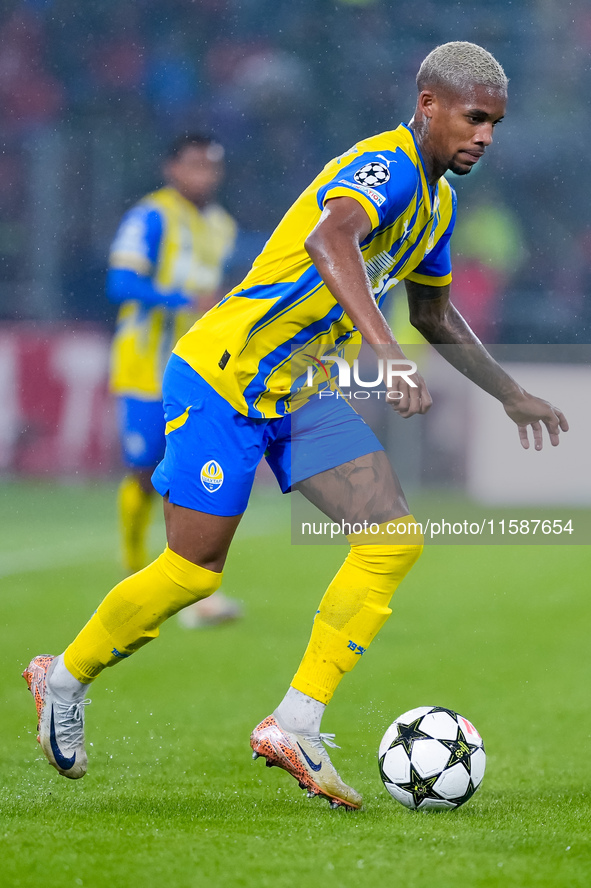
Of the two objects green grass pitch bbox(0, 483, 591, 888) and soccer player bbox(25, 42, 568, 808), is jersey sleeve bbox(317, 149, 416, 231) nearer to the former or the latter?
soccer player bbox(25, 42, 568, 808)

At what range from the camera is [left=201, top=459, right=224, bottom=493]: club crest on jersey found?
2.89 metres

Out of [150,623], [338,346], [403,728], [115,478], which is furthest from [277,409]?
[115,478]

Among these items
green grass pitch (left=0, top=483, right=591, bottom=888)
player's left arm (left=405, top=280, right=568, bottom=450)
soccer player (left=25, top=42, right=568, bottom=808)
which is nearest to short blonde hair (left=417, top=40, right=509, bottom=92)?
soccer player (left=25, top=42, right=568, bottom=808)

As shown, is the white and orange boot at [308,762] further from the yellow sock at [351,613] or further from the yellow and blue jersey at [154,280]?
the yellow and blue jersey at [154,280]

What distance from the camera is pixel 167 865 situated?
2316mm

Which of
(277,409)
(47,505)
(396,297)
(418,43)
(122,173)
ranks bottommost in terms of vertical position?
(47,505)

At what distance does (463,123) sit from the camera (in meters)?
2.80

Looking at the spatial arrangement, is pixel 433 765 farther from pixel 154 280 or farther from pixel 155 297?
pixel 154 280

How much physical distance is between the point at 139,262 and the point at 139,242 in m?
0.10

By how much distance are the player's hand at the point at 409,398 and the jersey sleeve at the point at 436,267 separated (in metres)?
0.82

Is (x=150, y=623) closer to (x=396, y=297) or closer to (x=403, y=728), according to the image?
(x=403, y=728)

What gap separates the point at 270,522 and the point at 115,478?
173 cm

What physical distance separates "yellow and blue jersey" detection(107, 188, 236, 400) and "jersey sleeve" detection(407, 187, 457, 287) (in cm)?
259

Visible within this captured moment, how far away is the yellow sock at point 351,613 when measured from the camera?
2881mm
